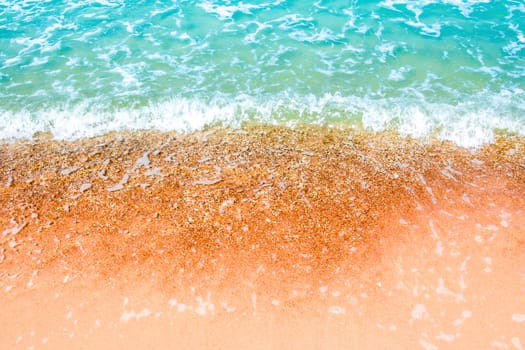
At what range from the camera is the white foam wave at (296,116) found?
10.7 m

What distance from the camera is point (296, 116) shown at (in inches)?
444

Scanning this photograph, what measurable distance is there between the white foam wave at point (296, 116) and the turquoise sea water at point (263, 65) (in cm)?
5

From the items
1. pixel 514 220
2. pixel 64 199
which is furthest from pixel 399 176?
pixel 64 199

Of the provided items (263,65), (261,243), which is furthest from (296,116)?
(261,243)

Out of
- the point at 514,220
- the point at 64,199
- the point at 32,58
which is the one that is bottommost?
the point at 514,220

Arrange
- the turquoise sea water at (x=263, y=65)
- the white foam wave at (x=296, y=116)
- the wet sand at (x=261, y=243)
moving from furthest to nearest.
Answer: the turquoise sea water at (x=263, y=65), the white foam wave at (x=296, y=116), the wet sand at (x=261, y=243)

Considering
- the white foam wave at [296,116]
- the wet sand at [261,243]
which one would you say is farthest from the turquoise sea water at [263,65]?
the wet sand at [261,243]

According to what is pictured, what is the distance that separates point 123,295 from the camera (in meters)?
6.46

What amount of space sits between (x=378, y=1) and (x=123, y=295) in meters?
17.9

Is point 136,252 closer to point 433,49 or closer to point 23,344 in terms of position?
point 23,344

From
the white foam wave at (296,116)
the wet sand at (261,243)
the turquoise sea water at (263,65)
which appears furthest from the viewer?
the turquoise sea water at (263,65)

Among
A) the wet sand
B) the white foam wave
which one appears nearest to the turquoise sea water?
the white foam wave

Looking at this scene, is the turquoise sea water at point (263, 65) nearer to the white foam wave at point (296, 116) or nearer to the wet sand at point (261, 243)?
the white foam wave at point (296, 116)

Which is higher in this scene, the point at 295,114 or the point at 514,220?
the point at 295,114
